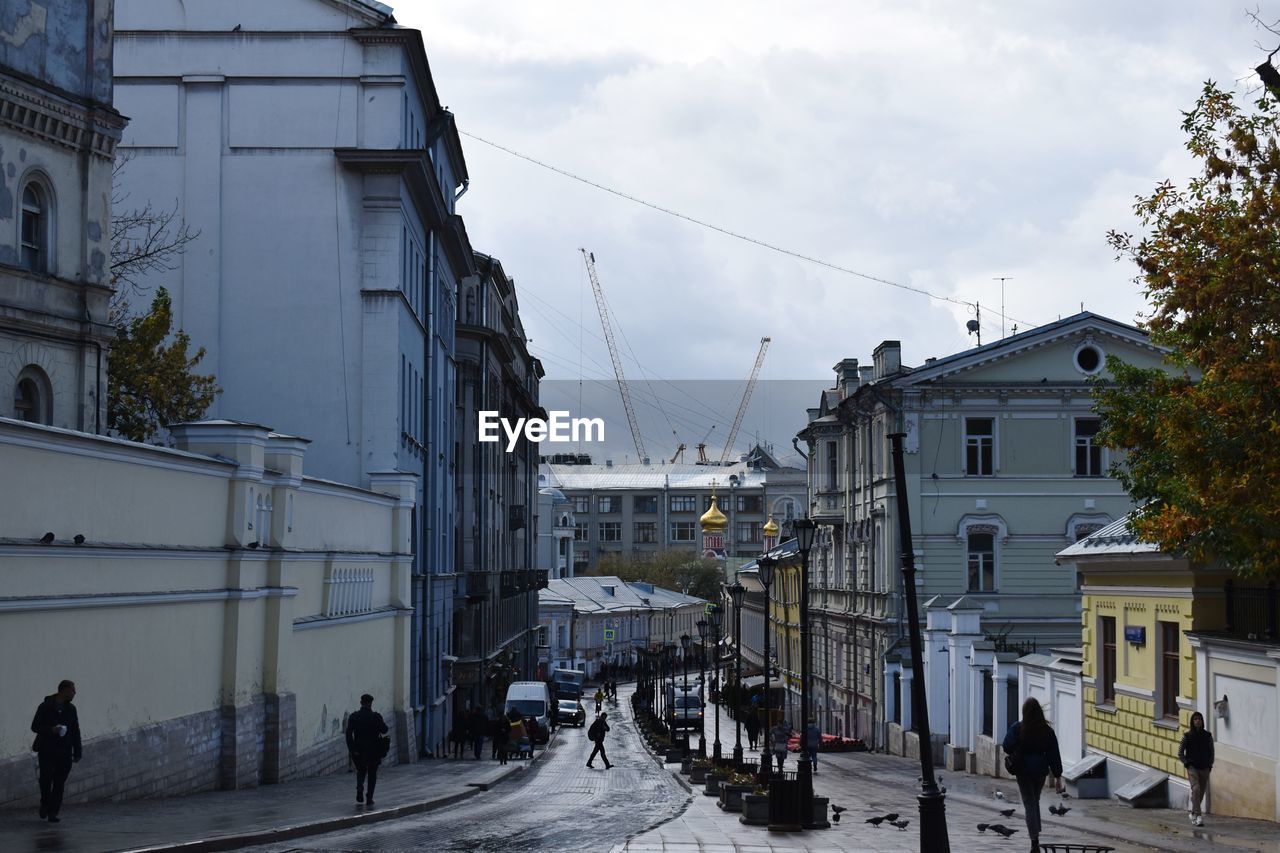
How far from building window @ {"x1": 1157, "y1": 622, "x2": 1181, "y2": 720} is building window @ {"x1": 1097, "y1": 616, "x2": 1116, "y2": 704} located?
250 centimetres

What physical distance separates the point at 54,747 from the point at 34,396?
44.2ft

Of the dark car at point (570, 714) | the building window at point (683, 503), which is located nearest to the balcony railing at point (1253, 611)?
the dark car at point (570, 714)

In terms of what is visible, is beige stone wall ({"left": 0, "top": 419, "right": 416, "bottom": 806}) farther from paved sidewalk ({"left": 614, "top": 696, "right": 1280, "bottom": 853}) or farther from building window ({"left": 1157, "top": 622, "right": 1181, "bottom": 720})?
building window ({"left": 1157, "top": 622, "right": 1181, "bottom": 720})

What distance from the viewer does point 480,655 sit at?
Result: 206 ft

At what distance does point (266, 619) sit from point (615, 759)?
28.4 metres

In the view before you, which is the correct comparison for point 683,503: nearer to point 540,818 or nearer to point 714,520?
point 714,520

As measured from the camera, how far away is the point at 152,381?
37.0 metres

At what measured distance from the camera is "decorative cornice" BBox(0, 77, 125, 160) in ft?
91.4

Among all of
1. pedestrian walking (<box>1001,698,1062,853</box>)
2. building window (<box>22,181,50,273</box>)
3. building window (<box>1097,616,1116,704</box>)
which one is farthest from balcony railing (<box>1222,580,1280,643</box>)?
building window (<box>22,181,50,273</box>)

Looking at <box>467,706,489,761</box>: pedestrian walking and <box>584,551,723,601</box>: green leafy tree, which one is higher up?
<box>584,551,723,601</box>: green leafy tree

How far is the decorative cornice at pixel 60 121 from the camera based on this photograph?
2786 centimetres

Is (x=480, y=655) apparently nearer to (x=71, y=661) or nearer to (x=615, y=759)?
(x=615, y=759)

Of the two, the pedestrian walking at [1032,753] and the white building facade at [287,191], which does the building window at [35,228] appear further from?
the pedestrian walking at [1032,753]

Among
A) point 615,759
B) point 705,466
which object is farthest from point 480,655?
point 705,466
